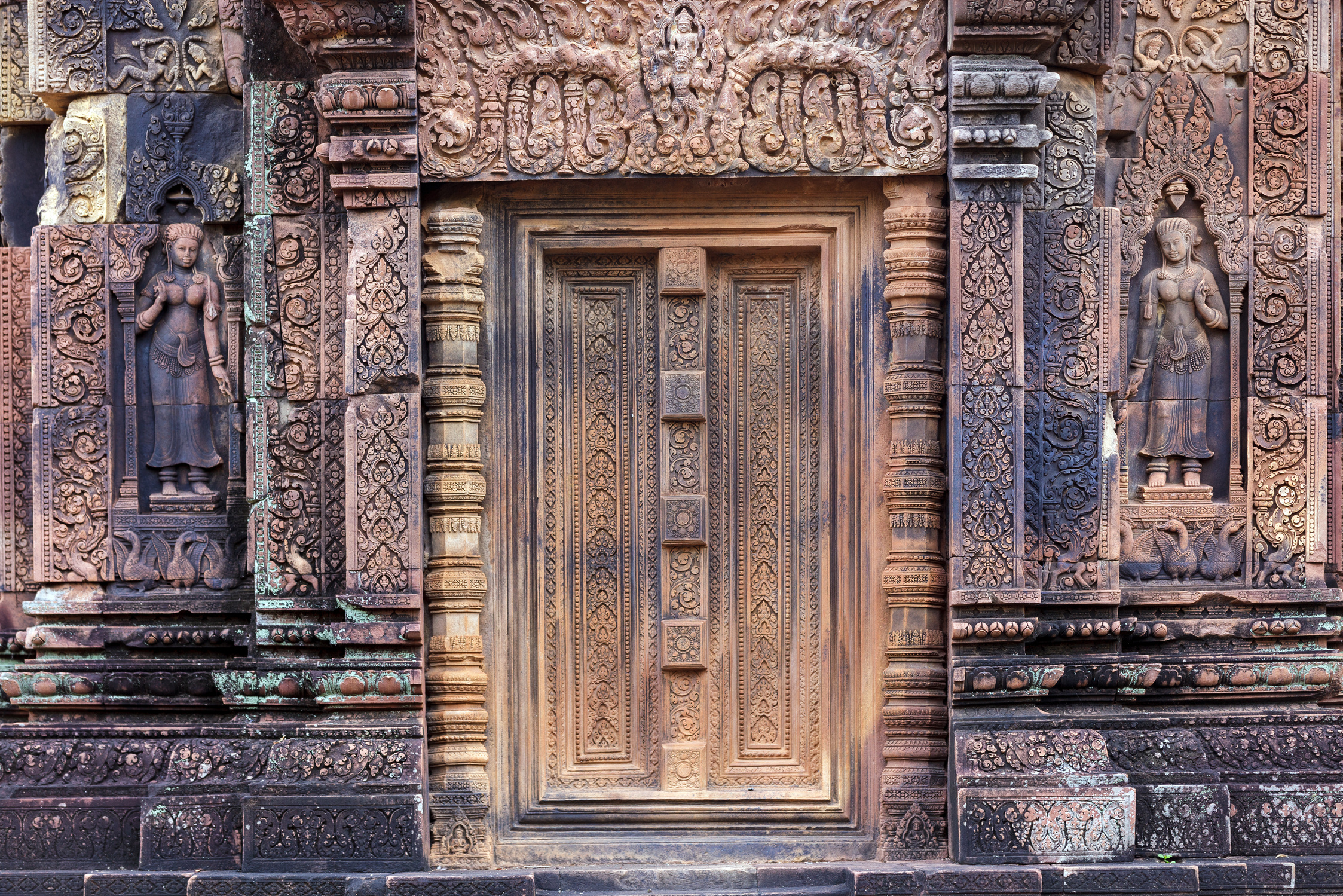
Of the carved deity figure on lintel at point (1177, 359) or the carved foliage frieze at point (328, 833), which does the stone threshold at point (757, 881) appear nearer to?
the carved foliage frieze at point (328, 833)

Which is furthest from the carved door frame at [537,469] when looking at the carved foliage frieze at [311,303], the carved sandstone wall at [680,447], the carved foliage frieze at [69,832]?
the carved foliage frieze at [69,832]

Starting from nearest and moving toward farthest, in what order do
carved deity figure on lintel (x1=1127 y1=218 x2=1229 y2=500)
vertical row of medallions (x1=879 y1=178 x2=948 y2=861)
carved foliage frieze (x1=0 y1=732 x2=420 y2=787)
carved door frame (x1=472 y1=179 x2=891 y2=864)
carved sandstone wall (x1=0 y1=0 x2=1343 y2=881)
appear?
carved foliage frieze (x1=0 y1=732 x2=420 y2=787) → carved sandstone wall (x1=0 y1=0 x2=1343 y2=881) → vertical row of medallions (x1=879 y1=178 x2=948 y2=861) → carved door frame (x1=472 y1=179 x2=891 y2=864) → carved deity figure on lintel (x1=1127 y1=218 x2=1229 y2=500)

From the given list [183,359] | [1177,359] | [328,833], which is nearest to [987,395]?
[1177,359]

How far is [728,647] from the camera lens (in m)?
5.91

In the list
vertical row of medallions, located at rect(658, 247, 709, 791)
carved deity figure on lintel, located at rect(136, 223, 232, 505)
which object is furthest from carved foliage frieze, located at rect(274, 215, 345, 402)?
vertical row of medallions, located at rect(658, 247, 709, 791)

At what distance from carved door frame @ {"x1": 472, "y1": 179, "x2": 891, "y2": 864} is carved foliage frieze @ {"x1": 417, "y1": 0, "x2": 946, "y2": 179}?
0.20 m

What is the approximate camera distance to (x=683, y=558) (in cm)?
588

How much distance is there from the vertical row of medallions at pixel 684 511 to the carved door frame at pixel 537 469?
16 cm

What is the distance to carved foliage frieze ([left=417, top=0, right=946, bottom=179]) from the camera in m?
5.62

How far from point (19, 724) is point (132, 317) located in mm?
1892

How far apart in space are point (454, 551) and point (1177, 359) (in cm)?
331

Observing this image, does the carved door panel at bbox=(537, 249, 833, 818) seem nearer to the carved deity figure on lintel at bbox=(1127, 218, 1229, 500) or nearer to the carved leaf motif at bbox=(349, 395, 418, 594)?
the carved leaf motif at bbox=(349, 395, 418, 594)

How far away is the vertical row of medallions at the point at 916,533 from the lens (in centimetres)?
568

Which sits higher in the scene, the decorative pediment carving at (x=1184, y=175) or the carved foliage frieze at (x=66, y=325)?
the decorative pediment carving at (x=1184, y=175)
